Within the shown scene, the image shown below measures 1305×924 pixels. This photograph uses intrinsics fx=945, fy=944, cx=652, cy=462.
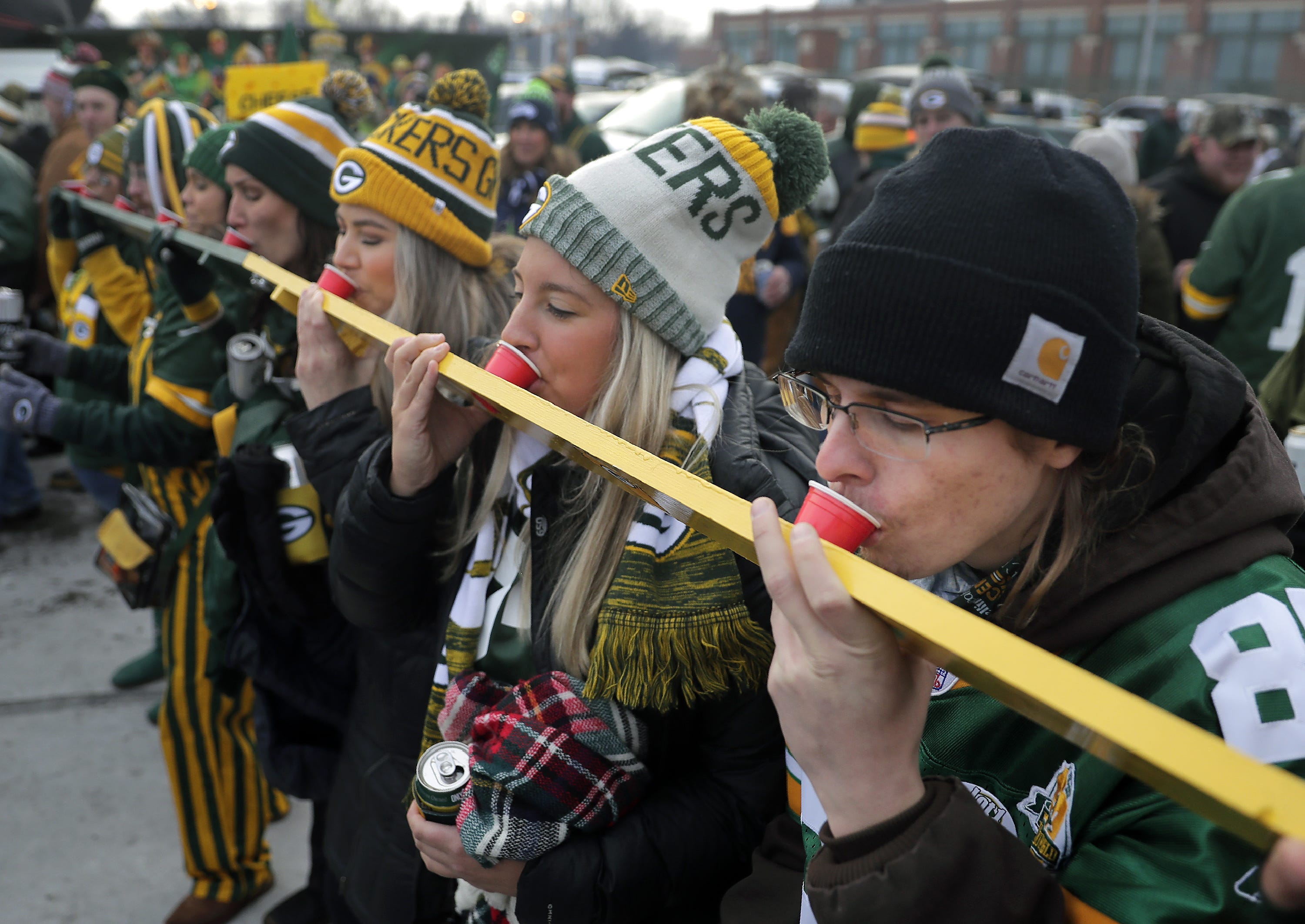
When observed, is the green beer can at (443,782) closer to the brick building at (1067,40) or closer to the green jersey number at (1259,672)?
the green jersey number at (1259,672)

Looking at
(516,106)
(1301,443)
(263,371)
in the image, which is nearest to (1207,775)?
(1301,443)

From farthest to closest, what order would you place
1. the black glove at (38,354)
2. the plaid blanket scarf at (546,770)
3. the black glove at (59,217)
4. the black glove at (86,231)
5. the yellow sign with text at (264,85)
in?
the yellow sign with text at (264,85) → the black glove at (59,217) → the black glove at (86,231) → the black glove at (38,354) → the plaid blanket scarf at (546,770)

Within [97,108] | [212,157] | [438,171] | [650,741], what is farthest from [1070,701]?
[97,108]

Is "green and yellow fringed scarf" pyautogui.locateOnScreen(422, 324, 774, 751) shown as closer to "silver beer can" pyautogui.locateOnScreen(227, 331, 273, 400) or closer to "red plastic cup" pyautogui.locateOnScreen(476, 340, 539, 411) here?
"red plastic cup" pyautogui.locateOnScreen(476, 340, 539, 411)

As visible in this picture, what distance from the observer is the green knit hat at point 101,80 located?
19.0 feet

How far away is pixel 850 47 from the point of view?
56875mm

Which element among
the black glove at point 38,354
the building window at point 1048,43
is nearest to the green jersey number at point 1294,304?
the black glove at point 38,354

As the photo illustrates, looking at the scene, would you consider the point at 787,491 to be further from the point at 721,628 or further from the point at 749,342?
the point at 749,342

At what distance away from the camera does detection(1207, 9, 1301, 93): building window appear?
4391 cm

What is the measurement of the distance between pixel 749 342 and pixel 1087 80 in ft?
163

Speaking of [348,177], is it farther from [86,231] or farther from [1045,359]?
[86,231]

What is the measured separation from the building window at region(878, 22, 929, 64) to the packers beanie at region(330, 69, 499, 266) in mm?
57914

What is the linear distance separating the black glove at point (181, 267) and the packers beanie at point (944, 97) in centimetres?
410

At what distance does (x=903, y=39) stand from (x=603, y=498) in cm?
6047
